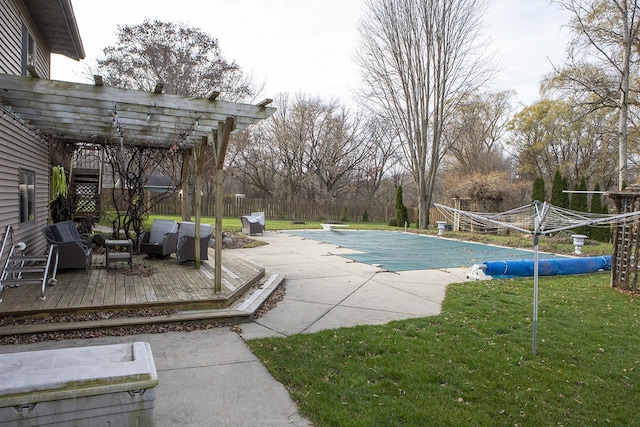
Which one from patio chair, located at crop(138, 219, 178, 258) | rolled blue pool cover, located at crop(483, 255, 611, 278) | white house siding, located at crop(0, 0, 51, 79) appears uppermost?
white house siding, located at crop(0, 0, 51, 79)

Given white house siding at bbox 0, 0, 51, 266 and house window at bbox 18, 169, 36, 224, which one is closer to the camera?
white house siding at bbox 0, 0, 51, 266

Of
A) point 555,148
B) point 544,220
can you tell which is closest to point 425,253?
point 544,220

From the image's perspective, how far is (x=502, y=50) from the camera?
67.0 ft

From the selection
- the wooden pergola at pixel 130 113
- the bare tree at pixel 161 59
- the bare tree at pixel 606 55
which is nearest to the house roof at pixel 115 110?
the wooden pergola at pixel 130 113

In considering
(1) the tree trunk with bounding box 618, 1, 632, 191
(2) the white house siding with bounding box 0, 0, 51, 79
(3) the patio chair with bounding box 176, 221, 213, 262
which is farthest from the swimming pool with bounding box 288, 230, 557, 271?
(2) the white house siding with bounding box 0, 0, 51, 79

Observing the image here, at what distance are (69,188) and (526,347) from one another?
415 inches

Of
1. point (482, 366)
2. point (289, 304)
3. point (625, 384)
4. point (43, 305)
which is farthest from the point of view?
point (289, 304)

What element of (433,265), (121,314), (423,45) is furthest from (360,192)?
(121,314)

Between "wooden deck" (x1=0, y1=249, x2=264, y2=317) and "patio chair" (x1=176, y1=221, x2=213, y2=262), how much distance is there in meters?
0.20

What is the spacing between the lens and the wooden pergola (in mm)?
4402

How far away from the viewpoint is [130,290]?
5375 mm

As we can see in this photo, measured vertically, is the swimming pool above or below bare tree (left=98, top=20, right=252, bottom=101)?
below

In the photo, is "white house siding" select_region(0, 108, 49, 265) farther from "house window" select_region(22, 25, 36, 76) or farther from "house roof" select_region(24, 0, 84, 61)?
"house roof" select_region(24, 0, 84, 61)

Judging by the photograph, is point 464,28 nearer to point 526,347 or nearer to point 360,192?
point 360,192
